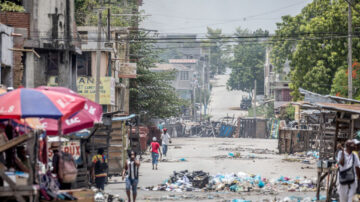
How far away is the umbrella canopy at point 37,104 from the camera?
10.1 m

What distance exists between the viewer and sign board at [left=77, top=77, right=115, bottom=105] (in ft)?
126

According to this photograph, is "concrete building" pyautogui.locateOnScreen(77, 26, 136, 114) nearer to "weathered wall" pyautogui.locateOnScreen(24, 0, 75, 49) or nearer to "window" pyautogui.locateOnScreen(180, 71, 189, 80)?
"weathered wall" pyautogui.locateOnScreen(24, 0, 75, 49)

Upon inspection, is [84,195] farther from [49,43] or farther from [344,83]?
[344,83]

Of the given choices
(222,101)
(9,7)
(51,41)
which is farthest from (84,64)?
(222,101)

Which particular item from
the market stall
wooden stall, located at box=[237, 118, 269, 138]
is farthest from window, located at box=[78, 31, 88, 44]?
wooden stall, located at box=[237, 118, 269, 138]

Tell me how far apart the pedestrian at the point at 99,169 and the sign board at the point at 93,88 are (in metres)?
18.4

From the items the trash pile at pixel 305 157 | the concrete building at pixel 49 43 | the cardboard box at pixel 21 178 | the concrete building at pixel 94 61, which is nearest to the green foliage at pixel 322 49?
the trash pile at pixel 305 157

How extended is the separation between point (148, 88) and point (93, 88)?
49.0ft

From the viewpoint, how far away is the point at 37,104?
33.9ft

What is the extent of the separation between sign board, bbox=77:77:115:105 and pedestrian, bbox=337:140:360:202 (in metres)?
25.8

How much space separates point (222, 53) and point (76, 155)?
464ft

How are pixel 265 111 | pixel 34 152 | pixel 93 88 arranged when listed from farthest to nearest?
pixel 265 111 < pixel 93 88 < pixel 34 152

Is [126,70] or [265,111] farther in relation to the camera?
[265,111]

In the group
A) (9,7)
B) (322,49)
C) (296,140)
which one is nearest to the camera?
(9,7)
